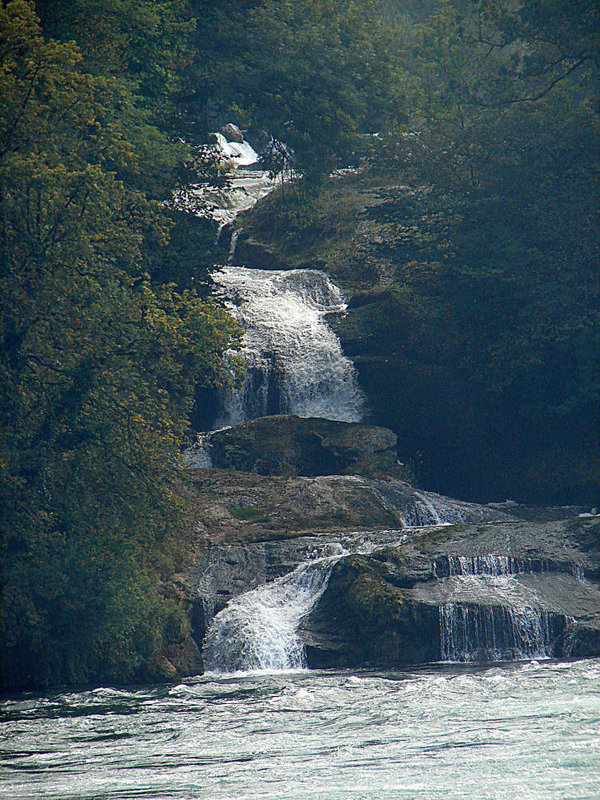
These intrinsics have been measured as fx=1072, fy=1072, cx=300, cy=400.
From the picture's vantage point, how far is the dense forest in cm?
1948

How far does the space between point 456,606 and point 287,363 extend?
43.4ft

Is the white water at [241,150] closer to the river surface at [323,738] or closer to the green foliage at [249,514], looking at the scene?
the green foliage at [249,514]

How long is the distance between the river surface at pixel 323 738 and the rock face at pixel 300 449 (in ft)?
34.2

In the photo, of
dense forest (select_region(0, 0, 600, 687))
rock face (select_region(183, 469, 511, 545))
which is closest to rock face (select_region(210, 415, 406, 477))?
rock face (select_region(183, 469, 511, 545))

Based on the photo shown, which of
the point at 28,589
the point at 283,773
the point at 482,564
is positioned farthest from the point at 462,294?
the point at 283,773

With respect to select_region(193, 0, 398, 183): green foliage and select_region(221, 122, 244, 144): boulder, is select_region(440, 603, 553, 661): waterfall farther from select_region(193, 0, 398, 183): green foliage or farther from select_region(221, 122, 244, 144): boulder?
select_region(221, 122, 244, 144): boulder

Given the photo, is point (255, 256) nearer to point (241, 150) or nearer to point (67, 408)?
point (67, 408)

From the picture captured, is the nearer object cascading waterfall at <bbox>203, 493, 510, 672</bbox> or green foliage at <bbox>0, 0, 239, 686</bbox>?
green foliage at <bbox>0, 0, 239, 686</bbox>

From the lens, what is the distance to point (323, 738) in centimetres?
1397

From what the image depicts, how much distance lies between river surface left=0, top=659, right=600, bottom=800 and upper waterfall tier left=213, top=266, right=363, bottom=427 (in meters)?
14.2

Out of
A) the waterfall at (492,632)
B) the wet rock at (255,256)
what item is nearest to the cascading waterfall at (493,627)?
the waterfall at (492,632)

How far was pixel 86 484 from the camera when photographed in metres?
19.8

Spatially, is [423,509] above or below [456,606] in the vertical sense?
above

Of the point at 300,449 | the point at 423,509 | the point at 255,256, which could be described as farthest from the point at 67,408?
the point at 255,256
